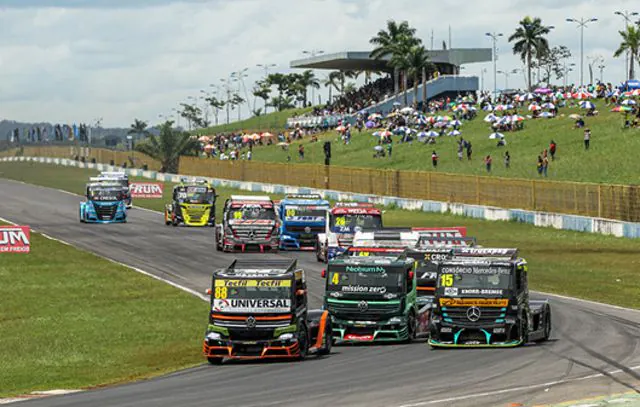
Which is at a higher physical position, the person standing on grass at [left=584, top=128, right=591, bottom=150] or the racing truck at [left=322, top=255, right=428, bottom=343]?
the person standing on grass at [left=584, top=128, right=591, bottom=150]

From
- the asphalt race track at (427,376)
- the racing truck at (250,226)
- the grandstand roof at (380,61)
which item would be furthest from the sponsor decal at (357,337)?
the grandstand roof at (380,61)

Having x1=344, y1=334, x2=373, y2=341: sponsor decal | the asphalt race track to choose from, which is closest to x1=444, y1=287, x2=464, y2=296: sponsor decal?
the asphalt race track

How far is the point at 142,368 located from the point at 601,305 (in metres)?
16.0

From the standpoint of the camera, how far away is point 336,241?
165ft

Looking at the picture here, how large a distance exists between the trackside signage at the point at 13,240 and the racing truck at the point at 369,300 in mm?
24605

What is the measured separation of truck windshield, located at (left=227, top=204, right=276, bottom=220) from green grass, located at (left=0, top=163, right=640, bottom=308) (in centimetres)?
1123

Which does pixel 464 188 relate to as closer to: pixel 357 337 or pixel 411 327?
pixel 411 327

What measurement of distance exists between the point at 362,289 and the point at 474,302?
322cm

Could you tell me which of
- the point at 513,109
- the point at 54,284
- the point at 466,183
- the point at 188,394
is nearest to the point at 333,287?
the point at 188,394

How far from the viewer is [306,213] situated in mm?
56375

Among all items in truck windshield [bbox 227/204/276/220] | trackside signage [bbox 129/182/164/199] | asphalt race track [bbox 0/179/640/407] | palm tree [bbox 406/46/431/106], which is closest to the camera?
asphalt race track [bbox 0/179/640/407]

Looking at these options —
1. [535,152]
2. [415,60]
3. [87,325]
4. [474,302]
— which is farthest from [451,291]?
[415,60]

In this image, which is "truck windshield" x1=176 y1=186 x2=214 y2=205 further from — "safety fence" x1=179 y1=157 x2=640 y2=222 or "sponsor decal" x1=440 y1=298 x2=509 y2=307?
"sponsor decal" x1=440 y1=298 x2=509 y2=307

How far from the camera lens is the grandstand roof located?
16675 centimetres
